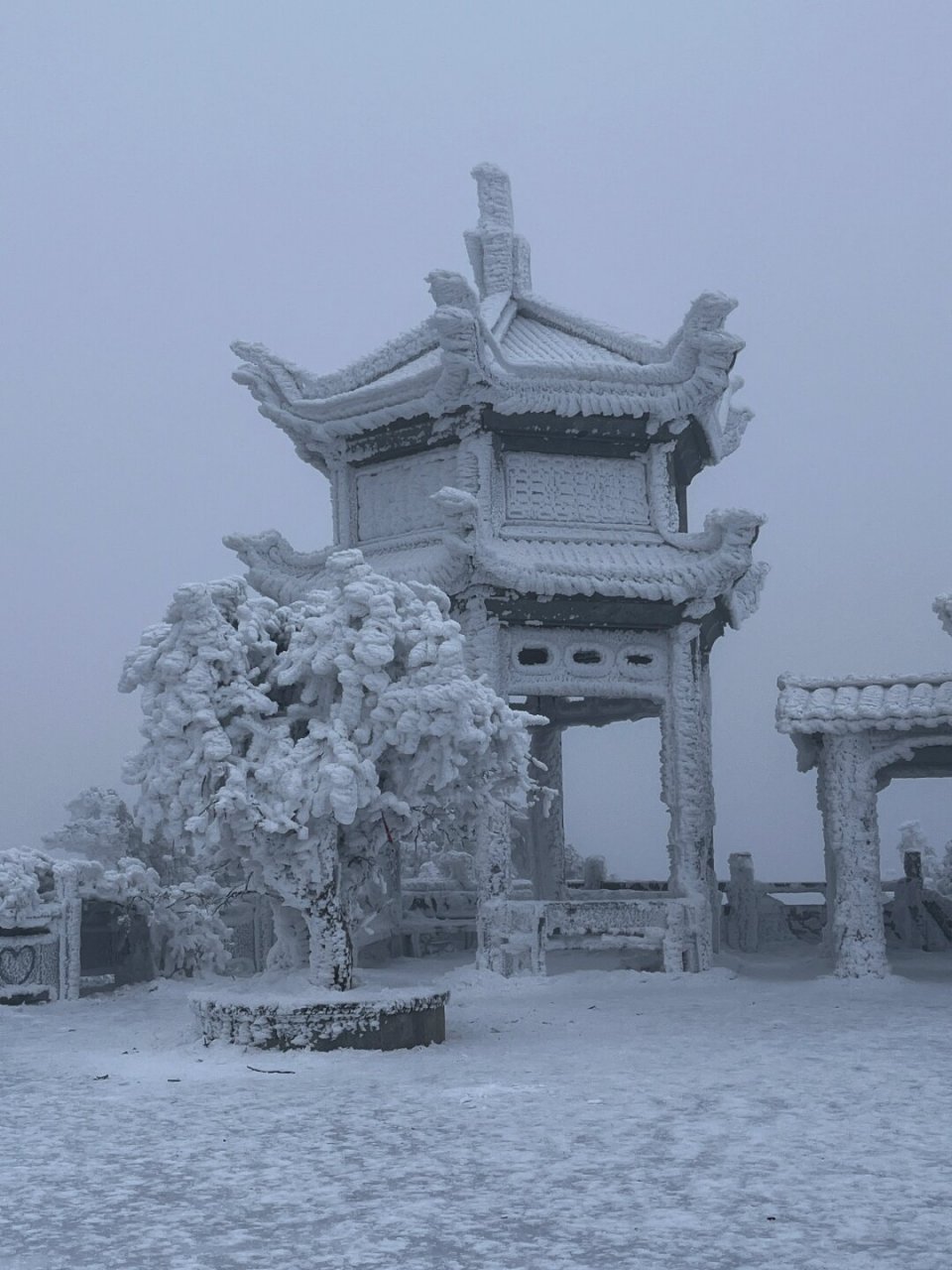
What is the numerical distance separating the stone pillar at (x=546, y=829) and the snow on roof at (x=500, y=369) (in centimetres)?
476

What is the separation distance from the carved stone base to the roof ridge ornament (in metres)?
11.3

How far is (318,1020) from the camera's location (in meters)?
9.70

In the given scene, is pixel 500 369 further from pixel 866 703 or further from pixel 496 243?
pixel 866 703

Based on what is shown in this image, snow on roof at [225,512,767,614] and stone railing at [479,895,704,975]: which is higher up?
snow on roof at [225,512,767,614]

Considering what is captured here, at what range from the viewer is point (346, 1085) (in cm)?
859

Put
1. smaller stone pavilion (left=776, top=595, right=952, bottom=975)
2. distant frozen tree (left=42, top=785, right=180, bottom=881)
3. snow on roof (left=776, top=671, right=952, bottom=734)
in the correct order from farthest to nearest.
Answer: distant frozen tree (left=42, top=785, right=180, bottom=881)
smaller stone pavilion (left=776, top=595, right=952, bottom=975)
snow on roof (left=776, top=671, right=952, bottom=734)

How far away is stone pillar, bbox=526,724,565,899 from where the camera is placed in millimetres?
18578

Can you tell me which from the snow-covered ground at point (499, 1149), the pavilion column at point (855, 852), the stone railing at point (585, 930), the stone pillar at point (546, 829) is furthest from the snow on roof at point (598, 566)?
the snow-covered ground at point (499, 1149)

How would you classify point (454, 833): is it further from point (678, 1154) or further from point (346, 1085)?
point (678, 1154)

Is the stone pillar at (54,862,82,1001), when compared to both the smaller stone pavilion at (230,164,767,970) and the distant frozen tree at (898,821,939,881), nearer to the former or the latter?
the smaller stone pavilion at (230,164,767,970)

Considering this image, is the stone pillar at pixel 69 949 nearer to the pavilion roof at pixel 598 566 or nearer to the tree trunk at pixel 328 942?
the pavilion roof at pixel 598 566

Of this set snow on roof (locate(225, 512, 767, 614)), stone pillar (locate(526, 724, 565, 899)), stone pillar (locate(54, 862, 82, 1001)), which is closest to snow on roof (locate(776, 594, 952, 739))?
snow on roof (locate(225, 512, 767, 614))

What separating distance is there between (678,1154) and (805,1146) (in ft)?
2.20

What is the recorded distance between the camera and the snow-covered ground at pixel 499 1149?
5121mm
